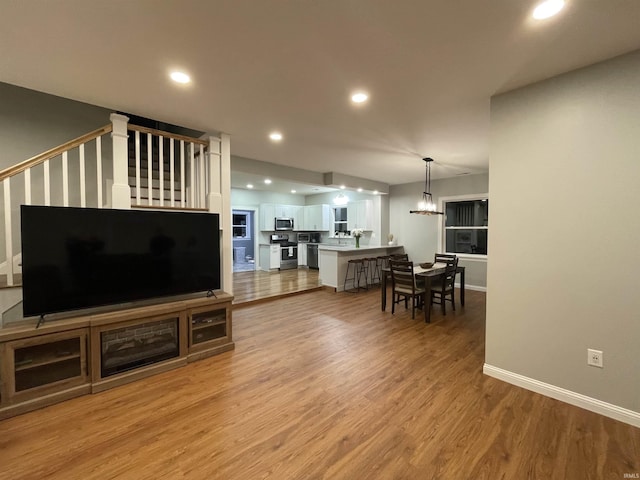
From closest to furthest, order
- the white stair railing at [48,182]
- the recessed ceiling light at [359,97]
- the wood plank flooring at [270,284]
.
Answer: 1. the white stair railing at [48,182]
2. the recessed ceiling light at [359,97]
3. the wood plank flooring at [270,284]

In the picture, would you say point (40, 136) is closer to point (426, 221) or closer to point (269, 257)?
point (269, 257)

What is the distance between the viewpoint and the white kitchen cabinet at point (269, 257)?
889cm

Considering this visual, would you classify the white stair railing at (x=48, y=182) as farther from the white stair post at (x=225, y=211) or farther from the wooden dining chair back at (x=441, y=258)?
the wooden dining chair back at (x=441, y=258)

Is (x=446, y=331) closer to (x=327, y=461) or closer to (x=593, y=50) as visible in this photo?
(x=327, y=461)

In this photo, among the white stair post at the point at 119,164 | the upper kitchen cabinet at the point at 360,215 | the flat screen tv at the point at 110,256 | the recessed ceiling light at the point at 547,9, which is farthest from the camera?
the upper kitchen cabinet at the point at 360,215

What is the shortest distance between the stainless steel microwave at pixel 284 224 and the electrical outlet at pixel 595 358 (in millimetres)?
8007

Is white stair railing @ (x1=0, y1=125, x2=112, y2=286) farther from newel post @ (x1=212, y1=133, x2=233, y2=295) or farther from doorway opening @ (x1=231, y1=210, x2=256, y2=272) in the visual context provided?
doorway opening @ (x1=231, y1=210, x2=256, y2=272)

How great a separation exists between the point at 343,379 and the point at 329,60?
2.70m

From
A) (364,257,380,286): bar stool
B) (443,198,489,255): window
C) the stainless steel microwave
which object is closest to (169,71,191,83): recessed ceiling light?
(364,257,380,286): bar stool

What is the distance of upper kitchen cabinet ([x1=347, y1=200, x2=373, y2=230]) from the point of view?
7.76m

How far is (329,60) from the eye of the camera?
2.08 m

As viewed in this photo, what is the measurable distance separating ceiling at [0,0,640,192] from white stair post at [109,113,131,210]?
190 mm

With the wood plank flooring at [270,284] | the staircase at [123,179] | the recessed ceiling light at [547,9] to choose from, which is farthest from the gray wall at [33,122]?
the recessed ceiling light at [547,9]

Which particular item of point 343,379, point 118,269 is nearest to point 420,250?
point 343,379
